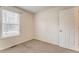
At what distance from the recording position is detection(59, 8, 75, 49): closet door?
2172mm

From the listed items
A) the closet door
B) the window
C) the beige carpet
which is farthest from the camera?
the closet door

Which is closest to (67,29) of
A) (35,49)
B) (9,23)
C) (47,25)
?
A: (47,25)

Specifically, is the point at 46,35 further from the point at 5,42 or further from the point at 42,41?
the point at 5,42

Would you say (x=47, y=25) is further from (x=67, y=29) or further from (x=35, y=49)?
(x=35, y=49)

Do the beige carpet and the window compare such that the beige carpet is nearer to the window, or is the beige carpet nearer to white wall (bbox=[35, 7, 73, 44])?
white wall (bbox=[35, 7, 73, 44])

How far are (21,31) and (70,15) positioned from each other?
1472mm

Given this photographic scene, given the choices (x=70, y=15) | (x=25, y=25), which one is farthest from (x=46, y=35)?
(x=70, y=15)

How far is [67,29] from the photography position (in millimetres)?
2271

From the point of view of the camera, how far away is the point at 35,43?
79.4 inches

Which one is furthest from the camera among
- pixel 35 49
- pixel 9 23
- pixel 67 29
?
pixel 67 29

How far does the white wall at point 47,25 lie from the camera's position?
218cm

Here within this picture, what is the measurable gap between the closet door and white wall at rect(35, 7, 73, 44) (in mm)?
114

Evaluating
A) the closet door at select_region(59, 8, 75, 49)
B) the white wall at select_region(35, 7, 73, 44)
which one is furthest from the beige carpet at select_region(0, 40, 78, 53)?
the closet door at select_region(59, 8, 75, 49)

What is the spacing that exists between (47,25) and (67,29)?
583 mm
